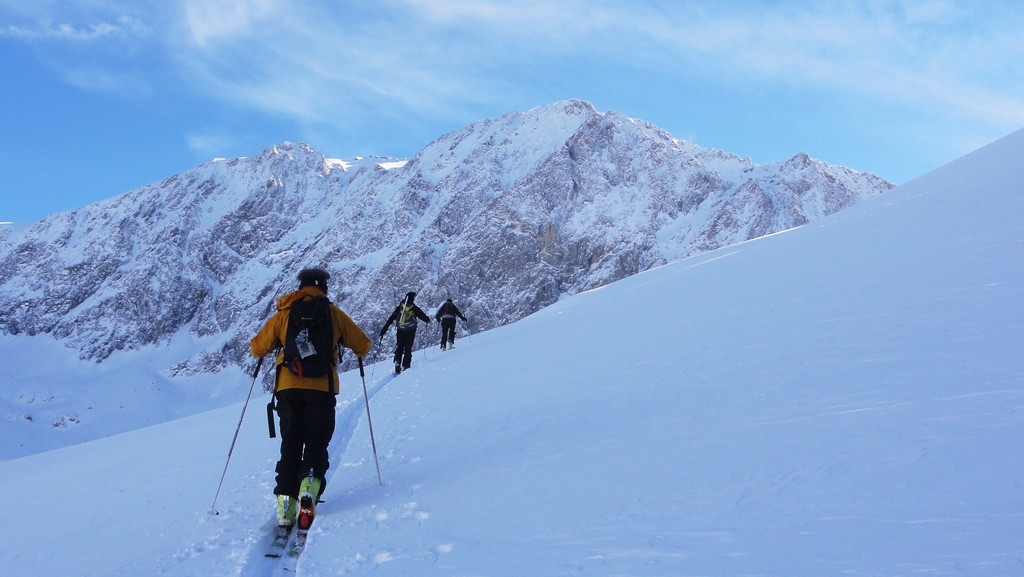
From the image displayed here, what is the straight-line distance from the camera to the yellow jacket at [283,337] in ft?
20.4

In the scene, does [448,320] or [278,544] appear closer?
[278,544]

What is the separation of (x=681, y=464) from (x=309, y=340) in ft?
11.6

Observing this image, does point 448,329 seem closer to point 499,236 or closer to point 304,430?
point 304,430

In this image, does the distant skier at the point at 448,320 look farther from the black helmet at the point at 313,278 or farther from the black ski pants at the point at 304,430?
the black ski pants at the point at 304,430

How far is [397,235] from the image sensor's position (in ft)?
583

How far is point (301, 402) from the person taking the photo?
627 cm

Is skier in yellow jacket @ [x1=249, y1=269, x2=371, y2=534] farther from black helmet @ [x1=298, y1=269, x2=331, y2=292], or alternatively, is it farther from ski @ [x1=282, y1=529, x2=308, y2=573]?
ski @ [x1=282, y1=529, x2=308, y2=573]

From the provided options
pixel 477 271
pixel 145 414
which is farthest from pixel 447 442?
pixel 145 414

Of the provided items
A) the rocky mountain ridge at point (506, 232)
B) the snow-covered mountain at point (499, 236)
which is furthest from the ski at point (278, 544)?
the rocky mountain ridge at point (506, 232)

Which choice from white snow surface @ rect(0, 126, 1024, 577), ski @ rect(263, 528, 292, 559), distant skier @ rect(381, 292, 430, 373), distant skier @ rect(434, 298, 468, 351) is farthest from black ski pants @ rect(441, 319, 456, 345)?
ski @ rect(263, 528, 292, 559)

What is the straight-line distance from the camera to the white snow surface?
12.5ft

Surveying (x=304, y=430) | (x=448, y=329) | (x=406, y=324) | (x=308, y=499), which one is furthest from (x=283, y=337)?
(x=448, y=329)

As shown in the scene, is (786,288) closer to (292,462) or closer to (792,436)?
(792,436)

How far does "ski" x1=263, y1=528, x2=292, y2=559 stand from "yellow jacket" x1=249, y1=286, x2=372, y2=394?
4.22ft
